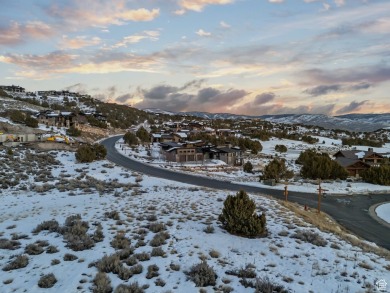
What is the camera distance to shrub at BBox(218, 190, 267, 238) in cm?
1512

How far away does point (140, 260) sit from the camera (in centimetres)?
1157

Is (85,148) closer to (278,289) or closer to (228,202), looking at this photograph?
(228,202)

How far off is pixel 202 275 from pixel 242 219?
5.70 meters

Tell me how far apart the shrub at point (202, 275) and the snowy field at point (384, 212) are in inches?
1048

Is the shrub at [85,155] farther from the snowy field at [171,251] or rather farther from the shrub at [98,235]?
the shrub at [98,235]

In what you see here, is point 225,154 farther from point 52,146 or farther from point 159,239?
point 159,239

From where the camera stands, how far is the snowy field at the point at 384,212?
3151 centimetres

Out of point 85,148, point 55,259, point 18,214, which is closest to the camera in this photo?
point 55,259

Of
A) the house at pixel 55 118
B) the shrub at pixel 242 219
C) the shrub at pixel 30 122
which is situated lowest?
the shrub at pixel 242 219

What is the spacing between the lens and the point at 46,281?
9719 mm

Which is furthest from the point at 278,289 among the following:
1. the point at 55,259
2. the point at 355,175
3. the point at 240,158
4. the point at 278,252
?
the point at 240,158

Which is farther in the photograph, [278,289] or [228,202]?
[228,202]

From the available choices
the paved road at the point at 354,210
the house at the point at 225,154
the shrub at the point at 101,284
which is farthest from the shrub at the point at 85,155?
the shrub at the point at 101,284

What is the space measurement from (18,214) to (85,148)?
105ft
